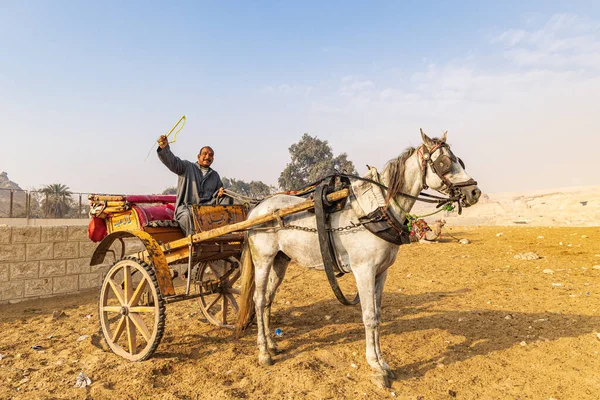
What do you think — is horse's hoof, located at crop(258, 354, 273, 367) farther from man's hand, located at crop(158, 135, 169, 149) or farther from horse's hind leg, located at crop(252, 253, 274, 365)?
man's hand, located at crop(158, 135, 169, 149)

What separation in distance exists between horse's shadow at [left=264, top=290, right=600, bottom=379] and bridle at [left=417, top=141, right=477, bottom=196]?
78.6 inches

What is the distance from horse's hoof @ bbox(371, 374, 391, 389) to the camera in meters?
3.33

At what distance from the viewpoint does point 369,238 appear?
3.52 meters

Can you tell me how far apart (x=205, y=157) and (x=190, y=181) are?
44 cm

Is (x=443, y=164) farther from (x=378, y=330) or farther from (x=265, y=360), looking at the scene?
(x=265, y=360)

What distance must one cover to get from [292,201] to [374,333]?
1.72 metres

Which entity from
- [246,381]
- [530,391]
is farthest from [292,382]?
[530,391]

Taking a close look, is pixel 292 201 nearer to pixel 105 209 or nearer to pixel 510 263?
pixel 105 209

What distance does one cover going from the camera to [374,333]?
3.50 metres

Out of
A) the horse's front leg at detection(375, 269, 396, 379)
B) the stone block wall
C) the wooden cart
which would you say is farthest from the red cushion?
the horse's front leg at detection(375, 269, 396, 379)

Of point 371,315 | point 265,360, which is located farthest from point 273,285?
point 371,315

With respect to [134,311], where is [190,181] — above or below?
above

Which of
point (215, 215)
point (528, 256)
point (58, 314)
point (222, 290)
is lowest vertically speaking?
point (58, 314)

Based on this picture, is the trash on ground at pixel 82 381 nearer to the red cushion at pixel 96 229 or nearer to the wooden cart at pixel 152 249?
the wooden cart at pixel 152 249
